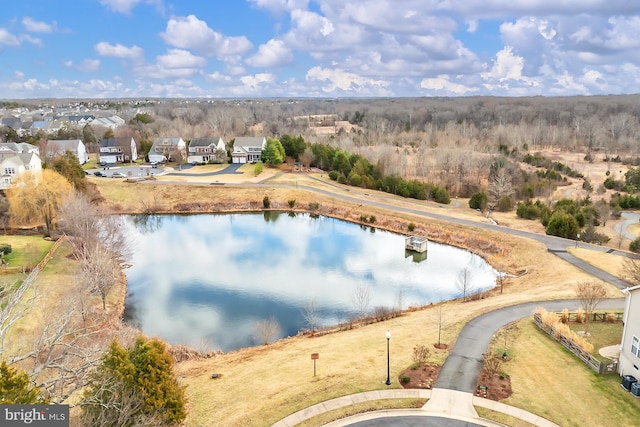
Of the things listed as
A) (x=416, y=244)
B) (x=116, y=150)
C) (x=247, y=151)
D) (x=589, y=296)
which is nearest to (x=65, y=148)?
(x=116, y=150)

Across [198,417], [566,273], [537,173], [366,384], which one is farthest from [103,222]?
[537,173]

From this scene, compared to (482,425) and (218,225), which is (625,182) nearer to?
(218,225)

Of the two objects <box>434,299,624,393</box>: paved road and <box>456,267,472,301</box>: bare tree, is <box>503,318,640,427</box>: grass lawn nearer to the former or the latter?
<box>434,299,624,393</box>: paved road

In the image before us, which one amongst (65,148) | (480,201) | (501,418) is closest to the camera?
(501,418)

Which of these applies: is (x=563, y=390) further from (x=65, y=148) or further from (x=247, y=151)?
(x=65, y=148)

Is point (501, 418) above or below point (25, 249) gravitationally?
below

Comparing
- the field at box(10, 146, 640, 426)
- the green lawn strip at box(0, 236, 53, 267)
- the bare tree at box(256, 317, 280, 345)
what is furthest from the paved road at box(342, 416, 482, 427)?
the green lawn strip at box(0, 236, 53, 267)
